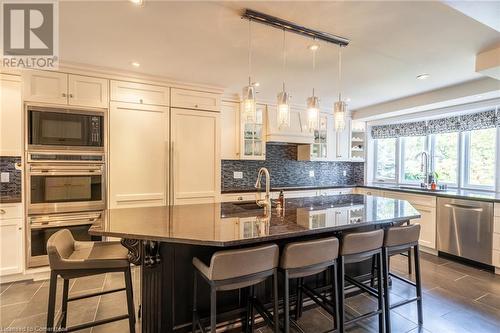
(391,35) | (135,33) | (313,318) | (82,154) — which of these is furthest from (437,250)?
(82,154)

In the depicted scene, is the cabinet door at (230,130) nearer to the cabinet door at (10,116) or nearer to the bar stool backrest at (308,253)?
the cabinet door at (10,116)

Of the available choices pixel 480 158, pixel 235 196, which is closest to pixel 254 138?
pixel 235 196

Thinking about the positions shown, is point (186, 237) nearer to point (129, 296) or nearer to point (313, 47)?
point (129, 296)

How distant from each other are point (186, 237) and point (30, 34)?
89.9 inches

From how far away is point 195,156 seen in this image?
137 inches

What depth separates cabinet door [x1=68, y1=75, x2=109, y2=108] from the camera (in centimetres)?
282

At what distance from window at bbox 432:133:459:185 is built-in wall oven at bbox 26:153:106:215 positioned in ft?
16.8

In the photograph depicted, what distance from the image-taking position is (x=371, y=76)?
10.2 ft

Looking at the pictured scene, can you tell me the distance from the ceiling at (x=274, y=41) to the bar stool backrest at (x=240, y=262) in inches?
63.8

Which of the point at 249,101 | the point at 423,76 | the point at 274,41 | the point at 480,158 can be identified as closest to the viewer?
the point at 249,101

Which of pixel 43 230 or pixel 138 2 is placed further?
pixel 43 230

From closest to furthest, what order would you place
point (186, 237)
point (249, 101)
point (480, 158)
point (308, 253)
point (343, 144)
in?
point (186, 237) → point (308, 253) → point (249, 101) → point (480, 158) → point (343, 144)

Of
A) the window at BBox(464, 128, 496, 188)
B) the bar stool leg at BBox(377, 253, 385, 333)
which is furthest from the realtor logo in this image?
the window at BBox(464, 128, 496, 188)

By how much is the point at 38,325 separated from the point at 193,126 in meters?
2.50
